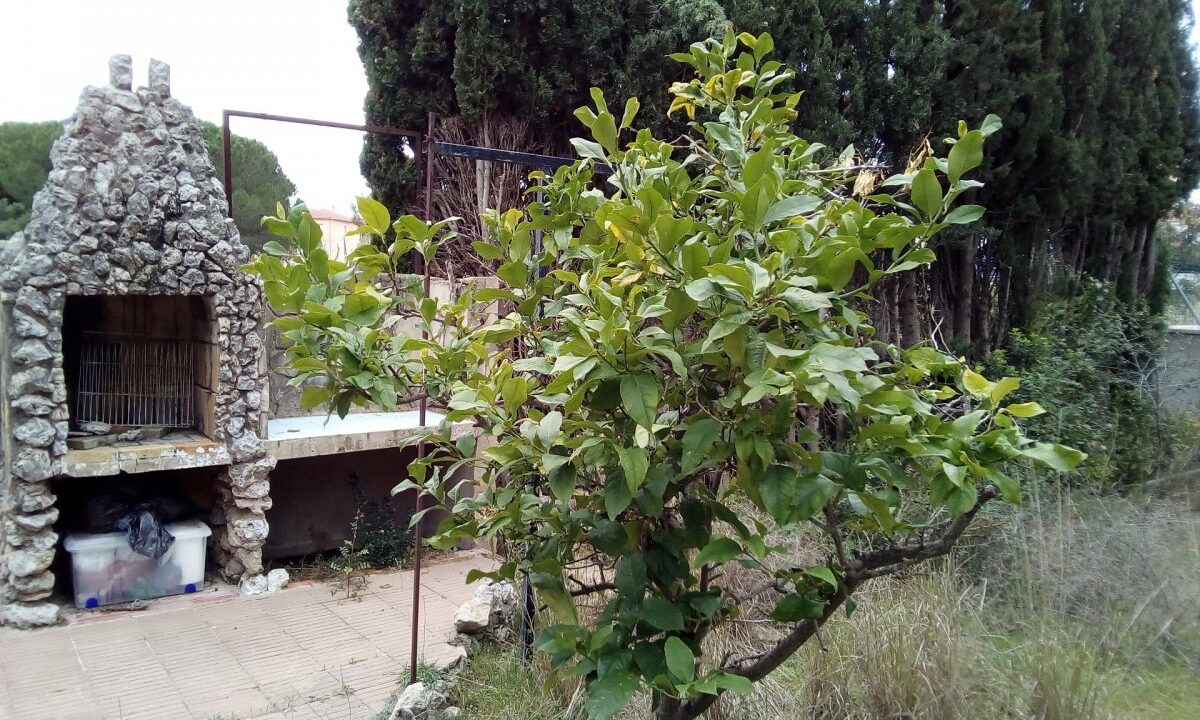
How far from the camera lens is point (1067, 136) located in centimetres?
678

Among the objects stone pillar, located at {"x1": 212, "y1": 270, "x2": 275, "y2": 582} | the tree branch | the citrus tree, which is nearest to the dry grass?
the tree branch

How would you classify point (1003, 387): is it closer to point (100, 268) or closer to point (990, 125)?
point (990, 125)

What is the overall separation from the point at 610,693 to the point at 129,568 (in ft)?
17.6

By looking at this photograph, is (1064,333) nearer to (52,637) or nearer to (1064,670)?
(1064,670)

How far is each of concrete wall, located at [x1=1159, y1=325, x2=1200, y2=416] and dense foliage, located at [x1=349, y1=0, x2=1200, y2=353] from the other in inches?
29.6

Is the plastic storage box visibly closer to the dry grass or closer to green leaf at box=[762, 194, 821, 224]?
the dry grass

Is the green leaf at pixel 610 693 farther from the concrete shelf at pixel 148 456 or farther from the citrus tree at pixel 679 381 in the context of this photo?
the concrete shelf at pixel 148 456

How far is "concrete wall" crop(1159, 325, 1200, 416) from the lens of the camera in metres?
6.59

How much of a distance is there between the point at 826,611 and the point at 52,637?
5.18 meters

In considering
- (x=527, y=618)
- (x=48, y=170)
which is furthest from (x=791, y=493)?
(x=48, y=170)

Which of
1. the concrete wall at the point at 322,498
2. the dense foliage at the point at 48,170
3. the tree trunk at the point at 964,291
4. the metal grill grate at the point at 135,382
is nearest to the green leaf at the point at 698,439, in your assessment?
the metal grill grate at the point at 135,382

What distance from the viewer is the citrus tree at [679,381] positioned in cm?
A: 121

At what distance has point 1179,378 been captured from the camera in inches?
278

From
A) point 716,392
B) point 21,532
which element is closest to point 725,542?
point 716,392
